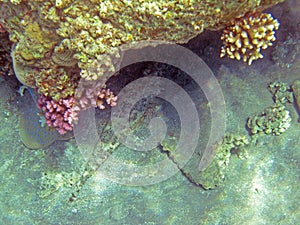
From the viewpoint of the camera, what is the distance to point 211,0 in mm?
2939

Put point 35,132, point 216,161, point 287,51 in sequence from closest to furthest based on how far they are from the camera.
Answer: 1. point 35,132
2. point 216,161
3. point 287,51

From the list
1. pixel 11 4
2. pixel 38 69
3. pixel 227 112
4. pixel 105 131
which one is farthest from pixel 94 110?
pixel 227 112

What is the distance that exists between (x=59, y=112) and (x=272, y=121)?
13.4 ft

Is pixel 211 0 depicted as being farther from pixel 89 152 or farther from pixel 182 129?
pixel 89 152

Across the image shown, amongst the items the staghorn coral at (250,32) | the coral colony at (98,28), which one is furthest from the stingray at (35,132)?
the staghorn coral at (250,32)

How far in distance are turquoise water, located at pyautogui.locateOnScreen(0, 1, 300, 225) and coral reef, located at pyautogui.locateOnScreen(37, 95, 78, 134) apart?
2.01 ft

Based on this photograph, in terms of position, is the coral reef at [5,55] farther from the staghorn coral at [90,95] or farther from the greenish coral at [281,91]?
the greenish coral at [281,91]

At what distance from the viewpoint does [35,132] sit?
4.88 metres

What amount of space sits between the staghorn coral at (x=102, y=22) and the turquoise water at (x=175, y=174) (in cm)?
143

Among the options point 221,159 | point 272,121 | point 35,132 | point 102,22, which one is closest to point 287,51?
point 272,121

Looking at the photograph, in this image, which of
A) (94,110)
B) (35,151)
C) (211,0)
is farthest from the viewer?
(35,151)

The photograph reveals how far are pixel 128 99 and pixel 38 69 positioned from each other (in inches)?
62.8

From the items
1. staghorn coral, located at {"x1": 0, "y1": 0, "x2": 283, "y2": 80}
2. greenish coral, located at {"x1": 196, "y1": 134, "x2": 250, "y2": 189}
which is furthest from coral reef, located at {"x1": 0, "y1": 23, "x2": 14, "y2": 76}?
greenish coral, located at {"x1": 196, "y1": 134, "x2": 250, "y2": 189}

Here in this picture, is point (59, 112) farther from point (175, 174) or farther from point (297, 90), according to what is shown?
point (297, 90)
